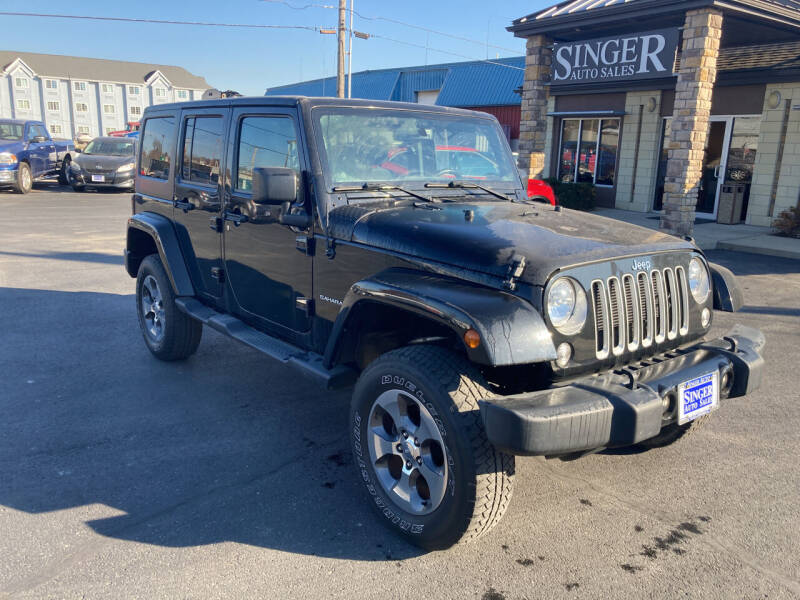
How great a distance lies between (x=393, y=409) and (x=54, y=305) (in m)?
5.54

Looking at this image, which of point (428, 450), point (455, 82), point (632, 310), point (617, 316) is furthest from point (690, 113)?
point (455, 82)

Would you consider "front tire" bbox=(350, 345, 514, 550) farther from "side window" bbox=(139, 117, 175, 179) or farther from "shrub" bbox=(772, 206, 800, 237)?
"shrub" bbox=(772, 206, 800, 237)

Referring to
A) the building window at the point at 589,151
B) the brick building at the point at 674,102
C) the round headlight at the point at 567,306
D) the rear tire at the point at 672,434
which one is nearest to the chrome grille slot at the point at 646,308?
the round headlight at the point at 567,306

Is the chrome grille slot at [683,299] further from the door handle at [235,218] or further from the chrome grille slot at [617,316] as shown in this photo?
the door handle at [235,218]

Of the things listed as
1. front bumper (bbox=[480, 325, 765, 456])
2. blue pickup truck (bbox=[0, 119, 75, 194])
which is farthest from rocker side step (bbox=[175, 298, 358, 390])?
blue pickup truck (bbox=[0, 119, 75, 194])

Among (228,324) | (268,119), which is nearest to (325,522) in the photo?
(228,324)

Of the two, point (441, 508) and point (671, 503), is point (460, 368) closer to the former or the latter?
point (441, 508)

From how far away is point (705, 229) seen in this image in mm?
13602

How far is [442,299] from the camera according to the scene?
109 inches

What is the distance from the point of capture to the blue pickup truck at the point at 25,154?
17594 millimetres

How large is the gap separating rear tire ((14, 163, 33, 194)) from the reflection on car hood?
4.40 ft

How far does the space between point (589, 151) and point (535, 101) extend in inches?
213

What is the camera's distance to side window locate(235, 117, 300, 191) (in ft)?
12.6

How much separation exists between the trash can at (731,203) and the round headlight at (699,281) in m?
12.6
